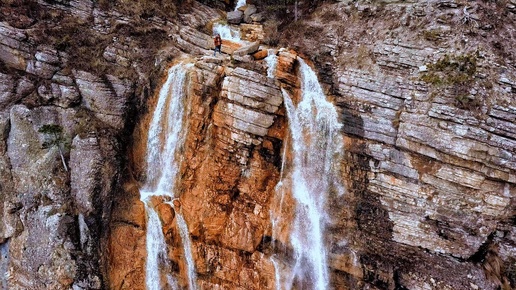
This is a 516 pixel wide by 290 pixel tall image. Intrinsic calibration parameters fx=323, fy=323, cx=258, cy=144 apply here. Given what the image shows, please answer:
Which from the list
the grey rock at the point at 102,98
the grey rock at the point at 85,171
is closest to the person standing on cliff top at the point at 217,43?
the grey rock at the point at 102,98

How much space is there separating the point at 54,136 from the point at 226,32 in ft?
40.5

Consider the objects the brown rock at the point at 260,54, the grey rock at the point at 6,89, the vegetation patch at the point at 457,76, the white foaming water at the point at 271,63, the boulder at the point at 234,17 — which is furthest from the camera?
the boulder at the point at 234,17

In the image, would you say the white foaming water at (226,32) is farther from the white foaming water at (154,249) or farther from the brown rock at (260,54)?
the white foaming water at (154,249)

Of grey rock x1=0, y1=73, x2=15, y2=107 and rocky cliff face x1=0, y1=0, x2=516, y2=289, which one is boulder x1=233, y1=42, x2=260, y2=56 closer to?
rocky cliff face x1=0, y1=0, x2=516, y2=289

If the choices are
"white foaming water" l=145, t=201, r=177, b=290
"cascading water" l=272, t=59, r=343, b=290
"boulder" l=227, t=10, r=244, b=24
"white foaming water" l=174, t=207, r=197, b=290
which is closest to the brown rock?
"cascading water" l=272, t=59, r=343, b=290

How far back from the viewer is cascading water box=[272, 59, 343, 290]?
1576cm

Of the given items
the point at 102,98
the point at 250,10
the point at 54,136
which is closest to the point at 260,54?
the point at 250,10

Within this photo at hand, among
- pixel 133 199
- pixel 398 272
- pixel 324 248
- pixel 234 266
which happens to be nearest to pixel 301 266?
pixel 324 248

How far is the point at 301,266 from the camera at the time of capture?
15750 mm

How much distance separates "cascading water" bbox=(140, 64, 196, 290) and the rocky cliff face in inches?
15.5

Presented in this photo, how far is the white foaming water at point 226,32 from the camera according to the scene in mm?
21750

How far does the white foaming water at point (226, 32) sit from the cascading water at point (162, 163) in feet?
19.6

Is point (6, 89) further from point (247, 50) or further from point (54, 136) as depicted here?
point (247, 50)

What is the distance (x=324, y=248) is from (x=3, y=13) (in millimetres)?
20312
